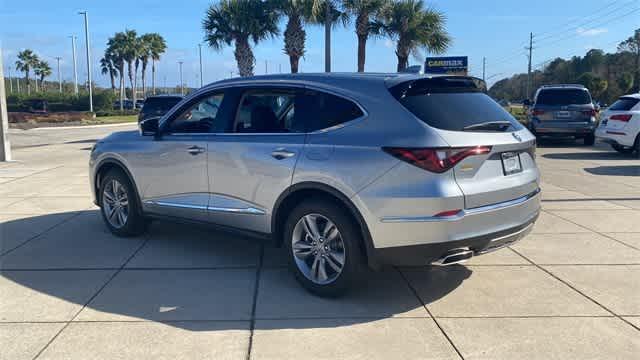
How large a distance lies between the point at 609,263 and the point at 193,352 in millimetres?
4146

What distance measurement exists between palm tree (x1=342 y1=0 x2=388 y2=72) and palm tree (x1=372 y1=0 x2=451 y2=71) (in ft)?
1.10

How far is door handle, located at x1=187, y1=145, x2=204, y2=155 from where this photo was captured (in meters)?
5.63

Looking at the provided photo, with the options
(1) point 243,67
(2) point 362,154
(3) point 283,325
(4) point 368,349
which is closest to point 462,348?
(4) point 368,349

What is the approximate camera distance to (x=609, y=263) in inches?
225

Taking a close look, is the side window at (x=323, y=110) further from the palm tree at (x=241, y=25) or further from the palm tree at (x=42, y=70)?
the palm tree at (x=42, y=70)

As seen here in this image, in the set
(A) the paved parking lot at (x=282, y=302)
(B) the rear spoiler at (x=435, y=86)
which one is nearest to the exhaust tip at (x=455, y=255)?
(A) the paved parking lot at (x=282, y=302)

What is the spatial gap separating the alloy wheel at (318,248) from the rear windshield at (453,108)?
1115 mm

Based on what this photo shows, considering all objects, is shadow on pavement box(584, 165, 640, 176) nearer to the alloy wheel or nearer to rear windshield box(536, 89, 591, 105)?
rear windshield box(536, 89, 591, 105)

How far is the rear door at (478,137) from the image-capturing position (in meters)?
4.21

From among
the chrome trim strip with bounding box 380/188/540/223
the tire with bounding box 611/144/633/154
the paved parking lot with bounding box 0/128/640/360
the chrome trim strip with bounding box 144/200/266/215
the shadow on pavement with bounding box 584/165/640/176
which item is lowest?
the paved parking lot with bounding box 0/128/640/360

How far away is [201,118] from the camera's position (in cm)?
604

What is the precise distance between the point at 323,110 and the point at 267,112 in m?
0.74

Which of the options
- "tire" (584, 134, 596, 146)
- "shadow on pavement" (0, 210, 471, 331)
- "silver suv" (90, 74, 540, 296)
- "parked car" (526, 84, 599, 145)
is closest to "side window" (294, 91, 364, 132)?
"silver suv" (90, 74, 540, 296)

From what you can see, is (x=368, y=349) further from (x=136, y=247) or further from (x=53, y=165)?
(x=53, y=165)
